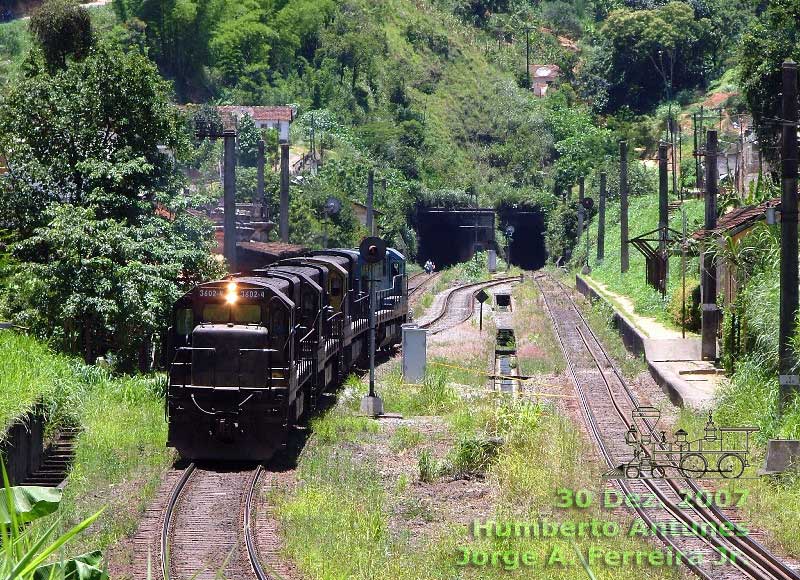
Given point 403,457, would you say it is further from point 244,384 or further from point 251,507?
point 251,507

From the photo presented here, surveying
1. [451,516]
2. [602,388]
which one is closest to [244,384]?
[451,516]

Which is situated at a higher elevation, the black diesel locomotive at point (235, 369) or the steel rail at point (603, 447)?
the black diesel locomotive at point (235, 369)

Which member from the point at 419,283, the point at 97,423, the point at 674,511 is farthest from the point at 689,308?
the point at 419,283

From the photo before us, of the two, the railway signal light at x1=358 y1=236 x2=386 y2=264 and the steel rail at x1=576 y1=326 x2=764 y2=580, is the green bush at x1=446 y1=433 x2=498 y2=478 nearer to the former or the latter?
the steel rail at x1=576 y1=326 x2=764 y2=580

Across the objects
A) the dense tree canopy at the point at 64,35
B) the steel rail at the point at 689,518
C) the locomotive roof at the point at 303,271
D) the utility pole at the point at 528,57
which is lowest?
the steel rail at the point at 689,518

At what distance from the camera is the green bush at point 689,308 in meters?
34.8

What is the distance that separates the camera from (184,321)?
728 inches

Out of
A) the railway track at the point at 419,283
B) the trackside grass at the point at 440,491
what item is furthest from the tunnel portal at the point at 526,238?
the trackside grass at the point at 440,491

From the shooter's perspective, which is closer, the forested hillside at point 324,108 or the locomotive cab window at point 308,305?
the locomotive cab window at point 308,305

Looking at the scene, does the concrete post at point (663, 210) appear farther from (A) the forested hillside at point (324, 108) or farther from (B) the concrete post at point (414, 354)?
(B) the concrete post at point (414, 354)

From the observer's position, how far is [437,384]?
24.7 m

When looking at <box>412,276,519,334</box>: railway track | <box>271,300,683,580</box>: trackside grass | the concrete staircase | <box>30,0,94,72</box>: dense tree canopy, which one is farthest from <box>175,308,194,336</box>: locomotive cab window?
<box>30,0,94,72</box>: dense tree canopy

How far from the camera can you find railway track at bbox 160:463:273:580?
40.3 feet

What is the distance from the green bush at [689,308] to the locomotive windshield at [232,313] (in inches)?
742
